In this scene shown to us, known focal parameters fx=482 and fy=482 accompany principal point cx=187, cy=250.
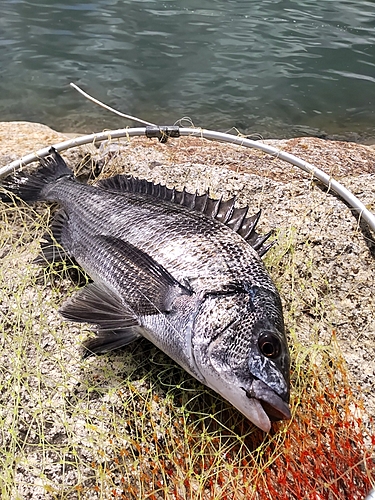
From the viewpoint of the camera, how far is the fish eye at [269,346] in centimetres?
238

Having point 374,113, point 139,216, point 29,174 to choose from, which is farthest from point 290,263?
point 374,113

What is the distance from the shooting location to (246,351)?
7.86ft

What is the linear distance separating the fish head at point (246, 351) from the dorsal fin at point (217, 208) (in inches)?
21.3

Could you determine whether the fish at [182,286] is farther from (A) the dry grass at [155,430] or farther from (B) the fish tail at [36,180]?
(B) the fish tail at [36,180]

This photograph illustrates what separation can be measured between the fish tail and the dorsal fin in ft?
2.06

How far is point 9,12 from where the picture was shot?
42.9 ft

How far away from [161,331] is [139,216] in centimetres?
90

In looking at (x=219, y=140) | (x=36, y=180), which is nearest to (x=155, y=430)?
(x=36, y=180)

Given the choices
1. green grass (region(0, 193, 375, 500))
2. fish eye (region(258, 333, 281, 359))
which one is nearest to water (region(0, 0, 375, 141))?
green grass (region(0, 193, 375, 500))

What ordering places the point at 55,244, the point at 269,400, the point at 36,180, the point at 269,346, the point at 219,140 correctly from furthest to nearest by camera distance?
the point at 219,140 < the point at 36,180 < the point at 55,244 < the point at 269,346 < the point at 269,400

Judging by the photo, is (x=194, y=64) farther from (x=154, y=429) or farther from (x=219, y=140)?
(x=154, y=429)

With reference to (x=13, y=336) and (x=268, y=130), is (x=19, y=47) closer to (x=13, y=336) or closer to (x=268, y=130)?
(x=268, y=130)

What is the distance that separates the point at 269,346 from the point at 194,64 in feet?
33.4

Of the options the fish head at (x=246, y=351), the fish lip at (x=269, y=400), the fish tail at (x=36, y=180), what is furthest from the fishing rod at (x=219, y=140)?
the fish lip at (x=269, y=400)
